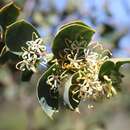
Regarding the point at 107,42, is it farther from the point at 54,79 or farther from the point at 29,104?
the point at 54,79

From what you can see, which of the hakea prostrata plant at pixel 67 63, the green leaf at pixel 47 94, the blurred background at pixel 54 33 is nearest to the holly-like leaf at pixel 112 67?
the hakea prostrata plant at pixel 67 63

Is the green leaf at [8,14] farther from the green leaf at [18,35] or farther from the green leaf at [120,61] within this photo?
the green leaf at [120,61]

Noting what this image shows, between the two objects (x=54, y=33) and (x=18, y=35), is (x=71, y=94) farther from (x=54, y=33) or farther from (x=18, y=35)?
(x=54, y=33)

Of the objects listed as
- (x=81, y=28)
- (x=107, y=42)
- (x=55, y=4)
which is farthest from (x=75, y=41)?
(x=55, y=4)

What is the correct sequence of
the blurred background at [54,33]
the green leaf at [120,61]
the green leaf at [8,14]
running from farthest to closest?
Result: the blurred background at [54,33], the green leaf at [8,14], the green leaf at [120,61]

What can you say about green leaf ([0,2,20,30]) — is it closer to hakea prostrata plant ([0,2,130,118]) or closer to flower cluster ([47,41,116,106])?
hakea prostrata plant ([0,2,130,118])

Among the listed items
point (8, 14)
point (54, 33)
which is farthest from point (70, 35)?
point (54, 33)
